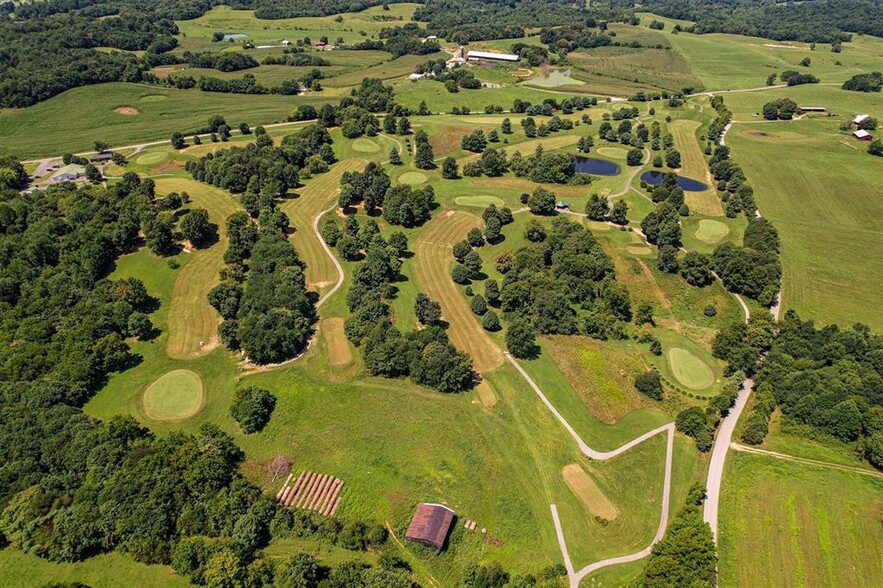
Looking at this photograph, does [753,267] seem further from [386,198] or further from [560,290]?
[386,198]

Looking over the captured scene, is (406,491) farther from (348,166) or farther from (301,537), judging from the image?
(348,166)

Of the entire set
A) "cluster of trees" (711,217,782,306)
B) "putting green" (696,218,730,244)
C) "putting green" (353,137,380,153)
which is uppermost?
"putting green" (353,137,380,153)

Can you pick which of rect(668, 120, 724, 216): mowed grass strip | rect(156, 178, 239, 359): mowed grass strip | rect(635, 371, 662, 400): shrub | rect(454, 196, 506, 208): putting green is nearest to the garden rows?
rect(156, 178, 239, 359): mowed grass strip

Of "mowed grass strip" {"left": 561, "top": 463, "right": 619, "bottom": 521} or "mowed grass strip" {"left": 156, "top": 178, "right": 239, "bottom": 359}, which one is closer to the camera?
"mowed grass strip" {"left": 561, "top": 463, "right": 619, "bottom": 521}

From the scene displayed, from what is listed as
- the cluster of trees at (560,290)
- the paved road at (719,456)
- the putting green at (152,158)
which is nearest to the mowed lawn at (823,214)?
the paved road at (719,456)

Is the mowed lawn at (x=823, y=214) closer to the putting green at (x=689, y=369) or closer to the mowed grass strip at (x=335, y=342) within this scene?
the putting green at (x=689, y=369)

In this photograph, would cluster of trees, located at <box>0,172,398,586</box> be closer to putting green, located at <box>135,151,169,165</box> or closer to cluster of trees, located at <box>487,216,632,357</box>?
cluster of trees, located at <box>487,216,632,357</box>

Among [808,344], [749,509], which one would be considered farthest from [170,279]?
[808,344]
